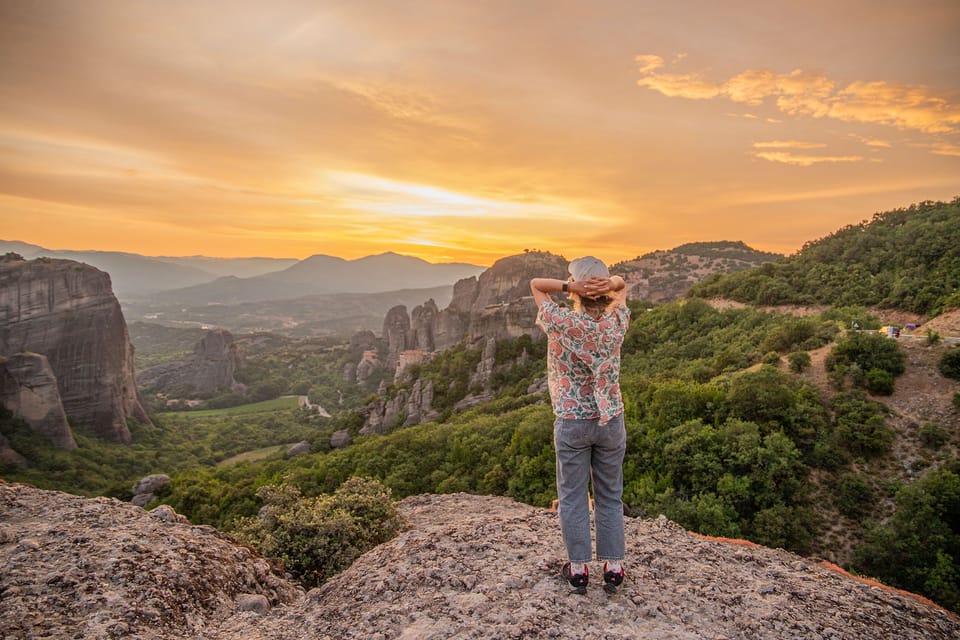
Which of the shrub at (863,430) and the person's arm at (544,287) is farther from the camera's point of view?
the shrub at (863,430)

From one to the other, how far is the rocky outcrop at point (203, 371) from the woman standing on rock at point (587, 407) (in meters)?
84.7

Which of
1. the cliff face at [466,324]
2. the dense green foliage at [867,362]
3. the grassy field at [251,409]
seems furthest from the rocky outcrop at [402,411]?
the grassy field at [251,409]

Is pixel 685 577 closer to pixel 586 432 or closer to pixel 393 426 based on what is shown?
pixel 586 432

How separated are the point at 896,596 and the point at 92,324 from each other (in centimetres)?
6765

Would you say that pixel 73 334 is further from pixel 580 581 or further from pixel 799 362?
pixel 799 362

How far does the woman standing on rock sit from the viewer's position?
12.2 feet

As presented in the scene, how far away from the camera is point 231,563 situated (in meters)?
5.07

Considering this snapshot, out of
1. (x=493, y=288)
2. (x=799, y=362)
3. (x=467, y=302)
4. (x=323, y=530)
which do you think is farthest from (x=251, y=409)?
(x=799, y=362)

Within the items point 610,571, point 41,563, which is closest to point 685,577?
point 610,571

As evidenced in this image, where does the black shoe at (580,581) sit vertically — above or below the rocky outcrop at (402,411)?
above

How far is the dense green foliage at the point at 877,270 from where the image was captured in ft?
63.4

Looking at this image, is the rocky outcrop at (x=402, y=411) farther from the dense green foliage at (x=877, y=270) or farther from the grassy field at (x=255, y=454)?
the dense green foliage at (x=877, y=270)

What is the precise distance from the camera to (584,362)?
374 centimetres

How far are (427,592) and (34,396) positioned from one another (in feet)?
180
